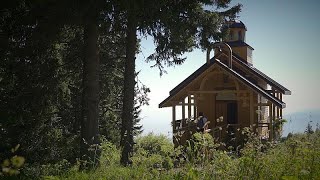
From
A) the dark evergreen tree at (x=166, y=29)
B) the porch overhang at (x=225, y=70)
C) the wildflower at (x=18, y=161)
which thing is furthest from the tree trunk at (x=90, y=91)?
the wildflower at (x=18, y=161)

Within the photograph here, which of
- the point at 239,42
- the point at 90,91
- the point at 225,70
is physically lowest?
the point at 90,91

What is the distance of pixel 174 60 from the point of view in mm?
12719

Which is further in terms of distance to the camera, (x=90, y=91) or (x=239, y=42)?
(x=239, y=42)

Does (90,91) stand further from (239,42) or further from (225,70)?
(239,42)

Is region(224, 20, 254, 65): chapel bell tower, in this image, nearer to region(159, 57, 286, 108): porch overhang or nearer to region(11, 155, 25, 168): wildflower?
Answer: region(159, 57, 286, 108): porch overhang

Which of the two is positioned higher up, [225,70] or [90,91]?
[225,70]

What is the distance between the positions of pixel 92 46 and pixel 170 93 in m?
8.75

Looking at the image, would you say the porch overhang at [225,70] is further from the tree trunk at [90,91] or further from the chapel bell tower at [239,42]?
the tree trunk at [90,91]

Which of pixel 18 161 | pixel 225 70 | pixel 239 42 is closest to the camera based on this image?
pixel 18 161

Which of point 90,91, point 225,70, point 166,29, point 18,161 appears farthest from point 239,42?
point 18,161

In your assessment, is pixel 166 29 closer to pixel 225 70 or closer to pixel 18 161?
pixel 225 70

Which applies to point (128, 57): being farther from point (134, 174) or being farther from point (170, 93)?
point (170, 93)

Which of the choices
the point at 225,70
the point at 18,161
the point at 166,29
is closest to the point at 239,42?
the point at 225,70

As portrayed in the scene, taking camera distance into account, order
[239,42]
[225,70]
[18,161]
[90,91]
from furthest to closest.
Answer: [239,42] < [225,70] < [90,91] < [18,161]
